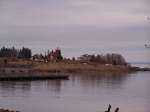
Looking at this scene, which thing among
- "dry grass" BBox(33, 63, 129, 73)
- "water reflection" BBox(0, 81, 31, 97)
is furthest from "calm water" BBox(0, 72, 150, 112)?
"dry grass" BBox(33, 63, 129, 73)

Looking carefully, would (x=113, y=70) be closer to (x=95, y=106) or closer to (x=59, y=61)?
(x=59, y=61)

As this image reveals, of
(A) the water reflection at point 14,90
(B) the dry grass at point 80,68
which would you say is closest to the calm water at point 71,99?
(A) the water reflection at point 14,90

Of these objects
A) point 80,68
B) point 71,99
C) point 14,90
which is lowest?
point 71,99

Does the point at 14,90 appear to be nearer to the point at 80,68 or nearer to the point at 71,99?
the point at 71,99

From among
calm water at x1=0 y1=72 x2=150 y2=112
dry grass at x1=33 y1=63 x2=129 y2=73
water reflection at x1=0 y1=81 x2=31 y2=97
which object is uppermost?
dry grass at x1=33 y1=63 x2=129 y2=73

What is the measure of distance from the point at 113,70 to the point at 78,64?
15.0 m

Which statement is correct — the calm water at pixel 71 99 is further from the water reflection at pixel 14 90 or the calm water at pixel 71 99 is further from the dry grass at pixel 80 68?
the dry grass at pixel 80 68

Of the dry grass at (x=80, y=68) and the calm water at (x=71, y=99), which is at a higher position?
the dry grass at (x=80, y=68)

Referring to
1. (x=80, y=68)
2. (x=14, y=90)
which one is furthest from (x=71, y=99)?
(x=80, y=68)

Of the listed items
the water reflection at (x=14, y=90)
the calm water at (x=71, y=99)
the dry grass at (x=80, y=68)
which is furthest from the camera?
the dry grass at (x=80, y=68)

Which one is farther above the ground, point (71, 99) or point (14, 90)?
point (14, 90)

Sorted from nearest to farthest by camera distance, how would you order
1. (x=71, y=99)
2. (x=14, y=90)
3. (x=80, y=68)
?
(x=71, y=99) < (x=14, y=90) < (x=80, y=68)

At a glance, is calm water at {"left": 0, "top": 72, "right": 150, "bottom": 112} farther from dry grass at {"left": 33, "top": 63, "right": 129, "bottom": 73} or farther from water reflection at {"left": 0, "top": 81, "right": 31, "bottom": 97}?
dry grass at {"left": 33, "top": 63, "right": 129, "bottom": 73}

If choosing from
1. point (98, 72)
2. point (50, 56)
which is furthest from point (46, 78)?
point (50, 56)
